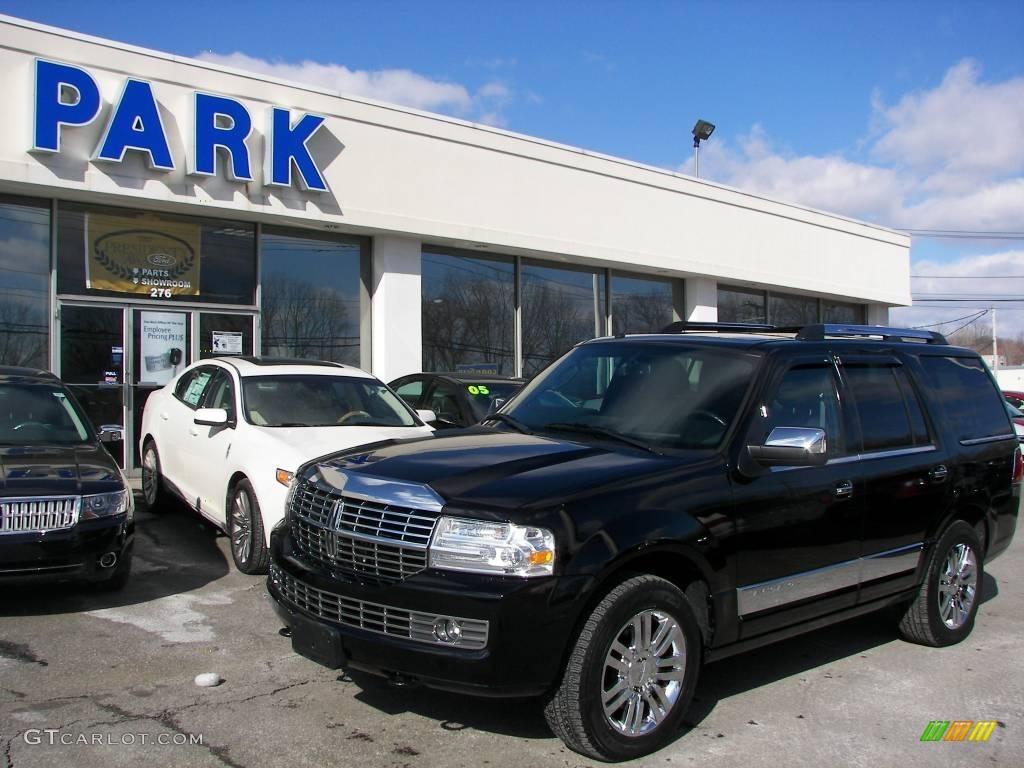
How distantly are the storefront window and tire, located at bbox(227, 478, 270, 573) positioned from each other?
5.97 metres

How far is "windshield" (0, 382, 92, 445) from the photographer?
22.7 ft

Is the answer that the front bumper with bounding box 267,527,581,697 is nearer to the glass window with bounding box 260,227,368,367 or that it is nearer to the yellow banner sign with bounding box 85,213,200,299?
the yellow banner sign with bounding box 85,213,200,299

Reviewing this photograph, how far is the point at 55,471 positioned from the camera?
614 cm

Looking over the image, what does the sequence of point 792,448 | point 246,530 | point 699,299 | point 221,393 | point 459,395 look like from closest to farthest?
1. point 792,448
2. point 246,530
3. point 221,393
4. point 459,395
5. point 699,299

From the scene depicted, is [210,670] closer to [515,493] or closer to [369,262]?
[515,493]

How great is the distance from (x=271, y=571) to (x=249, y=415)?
11.0ft

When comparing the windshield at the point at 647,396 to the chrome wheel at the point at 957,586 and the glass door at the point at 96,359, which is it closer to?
the chrome wheel at the point at 957,586

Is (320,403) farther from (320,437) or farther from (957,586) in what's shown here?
(957,586)

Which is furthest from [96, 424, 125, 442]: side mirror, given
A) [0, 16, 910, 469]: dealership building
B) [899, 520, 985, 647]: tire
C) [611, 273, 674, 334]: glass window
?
[611, 273, 674, 334]: glass window

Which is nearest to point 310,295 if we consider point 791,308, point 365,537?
point 365,537

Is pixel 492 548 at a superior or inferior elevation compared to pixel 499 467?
inferior

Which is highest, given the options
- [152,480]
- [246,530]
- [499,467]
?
[499,467]

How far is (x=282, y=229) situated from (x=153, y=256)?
1.92 m

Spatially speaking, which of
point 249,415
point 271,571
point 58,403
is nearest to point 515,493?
point 271,571
